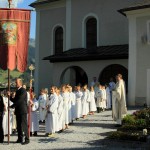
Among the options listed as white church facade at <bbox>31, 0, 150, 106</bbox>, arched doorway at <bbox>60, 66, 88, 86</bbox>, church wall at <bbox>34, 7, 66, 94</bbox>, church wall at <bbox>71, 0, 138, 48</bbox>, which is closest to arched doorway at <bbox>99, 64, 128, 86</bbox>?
white church facade at <bbox>31, 0, 150, 106</bbox>

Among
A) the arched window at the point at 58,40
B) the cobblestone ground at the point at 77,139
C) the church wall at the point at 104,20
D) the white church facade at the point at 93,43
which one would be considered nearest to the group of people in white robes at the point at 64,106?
the cobblestone ground at the point at 77,139

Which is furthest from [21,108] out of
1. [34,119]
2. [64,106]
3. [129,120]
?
[129,120]

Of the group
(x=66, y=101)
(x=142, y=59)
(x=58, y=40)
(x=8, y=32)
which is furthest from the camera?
(x=58, y=40)

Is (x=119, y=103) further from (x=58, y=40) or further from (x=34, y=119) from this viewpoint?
(x=58, y=40)

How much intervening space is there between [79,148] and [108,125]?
4385mm

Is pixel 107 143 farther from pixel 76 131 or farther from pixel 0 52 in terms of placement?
pixel 0 52

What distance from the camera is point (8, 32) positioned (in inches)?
440

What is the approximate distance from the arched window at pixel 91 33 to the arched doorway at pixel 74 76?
7.03 feet

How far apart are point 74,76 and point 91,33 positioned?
145 inches

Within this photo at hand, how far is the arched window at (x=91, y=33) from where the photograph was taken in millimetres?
27877

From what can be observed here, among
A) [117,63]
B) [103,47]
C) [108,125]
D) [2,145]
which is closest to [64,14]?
[103,47]

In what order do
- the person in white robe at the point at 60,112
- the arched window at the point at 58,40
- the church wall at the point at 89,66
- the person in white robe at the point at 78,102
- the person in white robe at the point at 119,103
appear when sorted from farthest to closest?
the arched window at the point at 58,40 → the church wall at the point at 89,66 → the person in white robe at the point at 78,102 → the person in white robe at the point at 119,103 → the person in white robe at the point at 60,112

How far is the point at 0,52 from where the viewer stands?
11.3 m

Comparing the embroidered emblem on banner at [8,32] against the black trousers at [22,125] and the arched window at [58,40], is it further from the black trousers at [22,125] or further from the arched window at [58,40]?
the arched window at [58,40]
